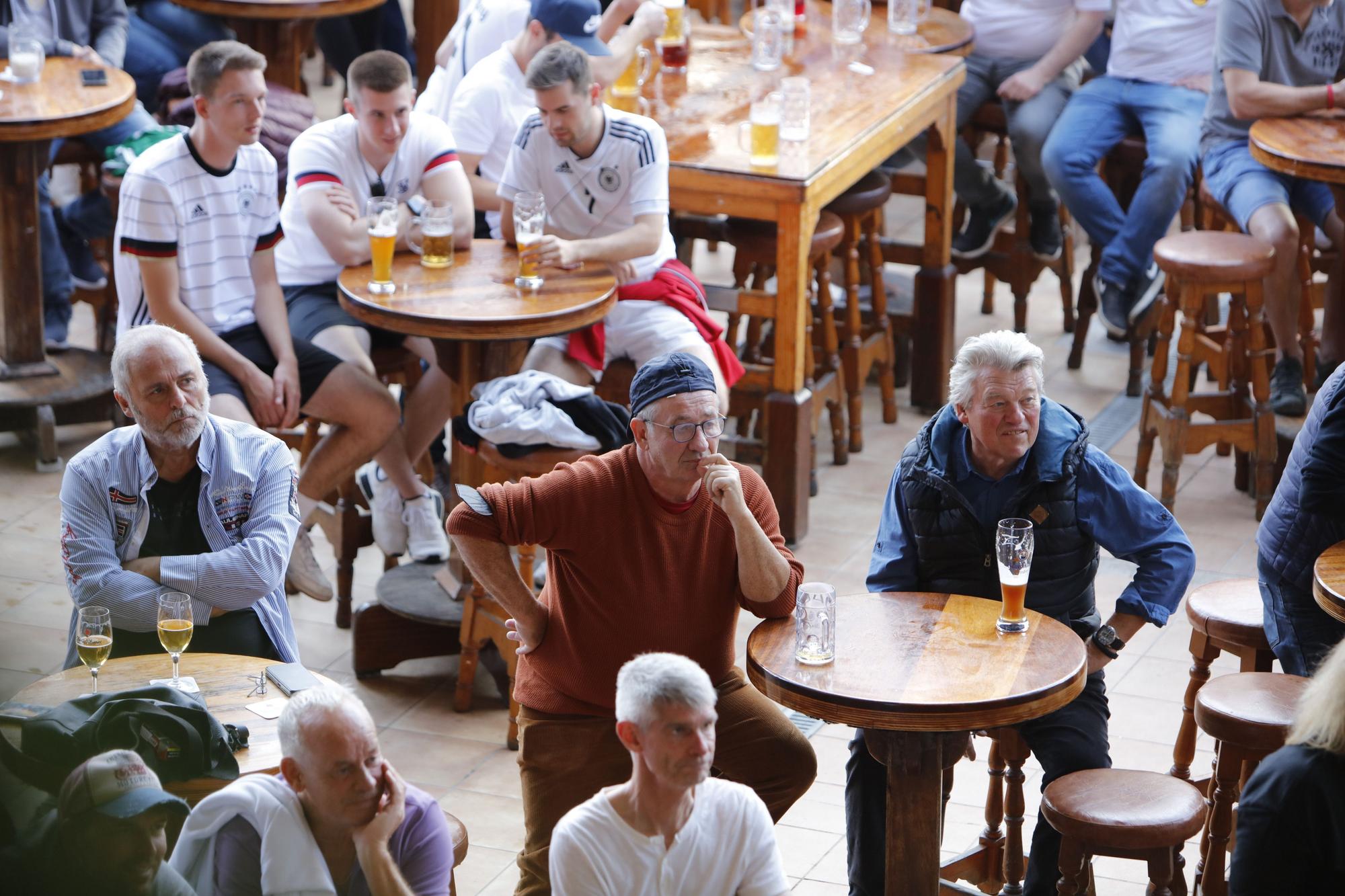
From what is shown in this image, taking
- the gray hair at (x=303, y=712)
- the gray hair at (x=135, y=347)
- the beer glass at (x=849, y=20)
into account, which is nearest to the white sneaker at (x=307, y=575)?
the gray hair at (x=135, y=347)

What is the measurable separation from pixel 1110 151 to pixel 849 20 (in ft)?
3.71

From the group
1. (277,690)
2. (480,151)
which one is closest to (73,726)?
(277,690)

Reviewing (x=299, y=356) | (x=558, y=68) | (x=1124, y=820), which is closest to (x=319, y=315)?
(x=299, y=356)

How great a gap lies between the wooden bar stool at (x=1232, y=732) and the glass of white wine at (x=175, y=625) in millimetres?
1989

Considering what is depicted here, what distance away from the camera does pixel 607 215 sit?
5.32 meters

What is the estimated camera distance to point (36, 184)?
20.1 ft

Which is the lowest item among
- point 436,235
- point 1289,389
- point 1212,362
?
point 1289,389

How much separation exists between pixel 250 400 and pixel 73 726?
200 cm

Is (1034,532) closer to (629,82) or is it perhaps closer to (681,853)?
(681,853)

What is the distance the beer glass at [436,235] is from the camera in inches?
198

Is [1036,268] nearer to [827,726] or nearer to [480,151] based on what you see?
[480,151]

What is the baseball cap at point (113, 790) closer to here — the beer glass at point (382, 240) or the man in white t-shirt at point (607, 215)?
the beer glass at point (382, 240)

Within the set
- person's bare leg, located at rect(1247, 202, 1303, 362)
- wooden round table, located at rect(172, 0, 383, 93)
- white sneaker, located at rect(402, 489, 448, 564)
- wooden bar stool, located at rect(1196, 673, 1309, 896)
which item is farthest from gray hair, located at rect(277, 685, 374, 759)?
wooden round table, located at rect(172, 0, 383, 93)

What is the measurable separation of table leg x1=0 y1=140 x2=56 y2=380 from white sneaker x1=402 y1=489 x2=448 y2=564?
1.81m
